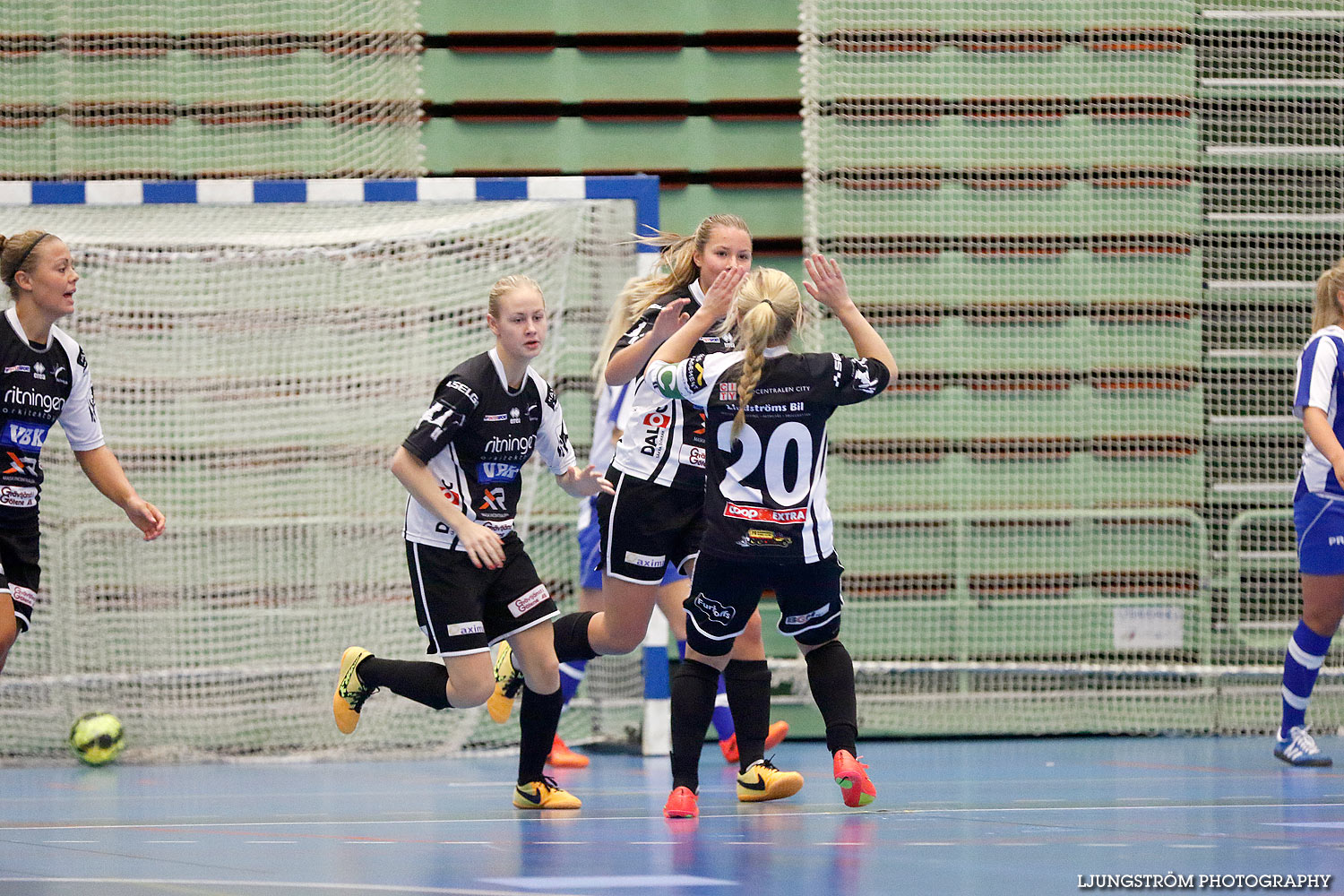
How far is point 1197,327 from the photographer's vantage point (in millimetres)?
7523

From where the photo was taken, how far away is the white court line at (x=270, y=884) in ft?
10.2

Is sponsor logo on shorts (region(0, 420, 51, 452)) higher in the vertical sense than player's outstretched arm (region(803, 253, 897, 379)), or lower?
lower

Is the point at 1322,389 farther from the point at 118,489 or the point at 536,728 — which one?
the point at 118,489

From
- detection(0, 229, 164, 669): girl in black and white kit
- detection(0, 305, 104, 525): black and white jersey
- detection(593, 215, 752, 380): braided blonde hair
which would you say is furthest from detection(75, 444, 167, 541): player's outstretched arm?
detection(593, 215, 752, 380): braided blonde hair

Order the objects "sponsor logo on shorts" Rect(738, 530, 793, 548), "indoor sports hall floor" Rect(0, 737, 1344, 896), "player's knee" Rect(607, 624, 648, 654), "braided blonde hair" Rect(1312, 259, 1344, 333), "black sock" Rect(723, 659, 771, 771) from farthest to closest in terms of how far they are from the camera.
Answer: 1. "braided blonde hair" Rect(1312, 259, 1344, 333)
2. "player's knee" Rect(607, 624, 648, 654)
3. "black sock" Rect(723, 659, 771, 771)
4. "sponsor logo on shorts" Rect(738, 530, 793, 548)
5. "indoor sports hall floor" Rect(0, 737, 1344, 896)

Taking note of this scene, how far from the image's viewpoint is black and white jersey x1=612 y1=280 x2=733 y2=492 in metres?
5.12

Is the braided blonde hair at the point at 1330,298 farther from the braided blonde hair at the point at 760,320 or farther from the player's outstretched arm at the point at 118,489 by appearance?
the player's outstretched arm at the point at 118,489

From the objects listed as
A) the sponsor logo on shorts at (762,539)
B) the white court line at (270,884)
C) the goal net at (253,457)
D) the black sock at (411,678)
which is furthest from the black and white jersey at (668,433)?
the white court line at (270,884)

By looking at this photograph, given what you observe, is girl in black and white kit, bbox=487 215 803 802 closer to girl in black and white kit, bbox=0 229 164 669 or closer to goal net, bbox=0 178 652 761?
girl in black and white kit, bbox=0 229 164 669

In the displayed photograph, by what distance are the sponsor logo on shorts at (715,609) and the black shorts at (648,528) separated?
0.64m

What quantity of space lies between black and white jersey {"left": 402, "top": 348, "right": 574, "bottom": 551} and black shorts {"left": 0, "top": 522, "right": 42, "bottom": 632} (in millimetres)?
1178

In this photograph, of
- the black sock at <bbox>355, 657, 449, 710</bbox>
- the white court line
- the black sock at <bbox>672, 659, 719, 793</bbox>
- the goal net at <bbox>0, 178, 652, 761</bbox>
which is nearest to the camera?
the white court line

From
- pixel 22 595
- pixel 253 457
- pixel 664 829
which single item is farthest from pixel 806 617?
pixel 253 457

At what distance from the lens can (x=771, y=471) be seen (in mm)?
4414
